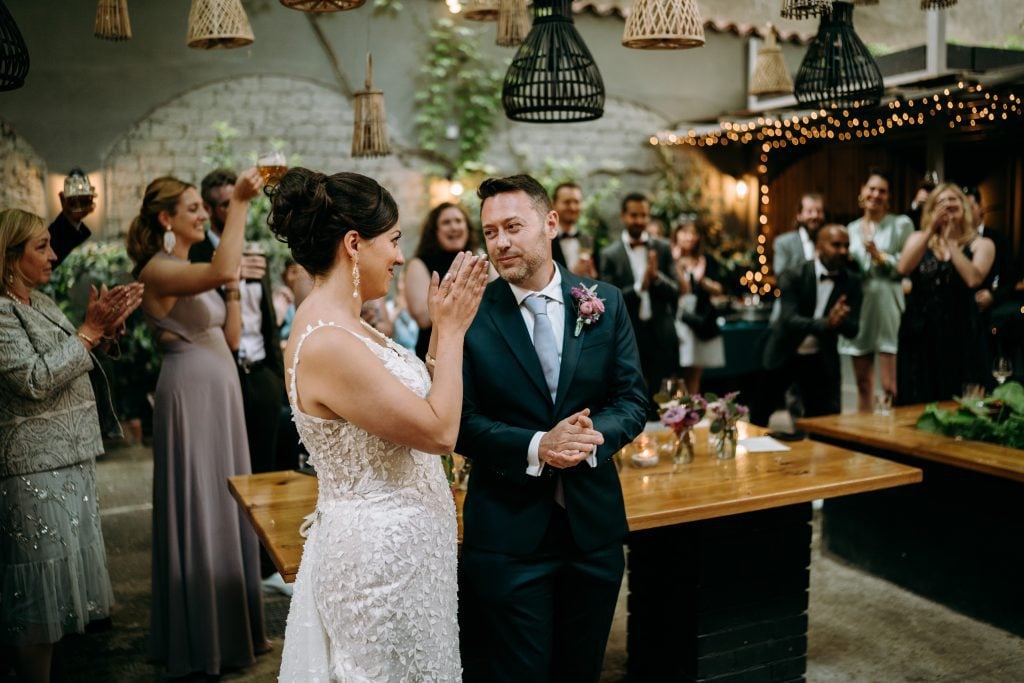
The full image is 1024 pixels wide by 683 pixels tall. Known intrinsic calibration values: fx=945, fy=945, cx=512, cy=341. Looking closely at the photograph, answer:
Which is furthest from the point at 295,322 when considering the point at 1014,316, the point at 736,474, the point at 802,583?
the point at 1014,316

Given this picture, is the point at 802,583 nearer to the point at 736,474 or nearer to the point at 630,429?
the point at 736,474

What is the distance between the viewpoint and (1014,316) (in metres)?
6.07

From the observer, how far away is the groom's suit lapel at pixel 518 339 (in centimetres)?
248

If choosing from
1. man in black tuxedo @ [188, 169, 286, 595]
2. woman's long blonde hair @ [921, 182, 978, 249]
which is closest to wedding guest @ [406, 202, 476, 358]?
man in black tuxedo @ [188, 169, 286, 595]

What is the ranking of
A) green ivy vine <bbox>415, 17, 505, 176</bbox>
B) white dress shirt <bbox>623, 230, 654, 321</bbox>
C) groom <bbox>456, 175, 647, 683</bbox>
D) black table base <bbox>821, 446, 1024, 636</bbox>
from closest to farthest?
groom <bbox>456, 175, 647, 683</bbox>, black table base <bbox>821, 446, 1024, 636</bbox>, white dress shirt <bbox>623, 230, 654, 321</bbox>, green ivy vine <bbox>415, 17, 505, 176</bbox>

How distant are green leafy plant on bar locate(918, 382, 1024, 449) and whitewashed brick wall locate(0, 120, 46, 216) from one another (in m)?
7.37

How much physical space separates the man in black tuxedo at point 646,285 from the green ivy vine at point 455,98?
436cm

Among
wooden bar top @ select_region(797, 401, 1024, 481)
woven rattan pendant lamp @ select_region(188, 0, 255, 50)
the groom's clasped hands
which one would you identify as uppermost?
woven rattan pendant lamp @ select_region(188, 0, 255, 50)

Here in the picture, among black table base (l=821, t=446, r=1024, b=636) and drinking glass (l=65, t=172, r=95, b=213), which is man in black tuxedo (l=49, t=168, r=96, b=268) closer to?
drinking glass (l=65, t=172, r=95, b=213)

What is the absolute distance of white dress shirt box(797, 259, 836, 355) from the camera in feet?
19.4

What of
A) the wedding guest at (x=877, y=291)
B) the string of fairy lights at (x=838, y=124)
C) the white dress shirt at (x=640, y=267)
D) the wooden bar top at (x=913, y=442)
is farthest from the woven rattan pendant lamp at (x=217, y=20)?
the string of fairy lights at (x=838, y=124)

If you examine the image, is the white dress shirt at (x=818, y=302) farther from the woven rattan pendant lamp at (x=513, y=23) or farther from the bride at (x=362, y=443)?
the bride at (x=362, y=443)

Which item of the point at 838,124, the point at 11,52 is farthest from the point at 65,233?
Answer: the point at 838,124

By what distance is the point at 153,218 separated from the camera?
357cm
